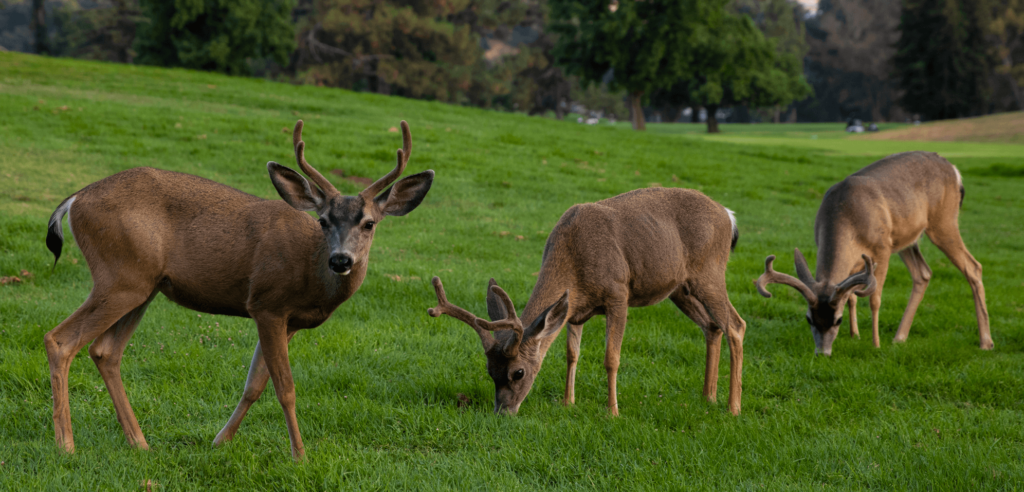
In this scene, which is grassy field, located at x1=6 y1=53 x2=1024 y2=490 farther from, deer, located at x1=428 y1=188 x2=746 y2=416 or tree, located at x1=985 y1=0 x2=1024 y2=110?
tree, located at x1=985 y1=0 x2=1024 y2=110

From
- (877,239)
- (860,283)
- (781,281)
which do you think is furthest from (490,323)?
(877,239)

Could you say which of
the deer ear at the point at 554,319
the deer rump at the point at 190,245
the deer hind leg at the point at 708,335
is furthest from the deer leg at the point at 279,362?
Answer: the deer hind leg at the point at 708,335

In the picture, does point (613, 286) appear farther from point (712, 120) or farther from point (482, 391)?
point (712, 120)

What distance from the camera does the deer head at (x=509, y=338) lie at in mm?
5156

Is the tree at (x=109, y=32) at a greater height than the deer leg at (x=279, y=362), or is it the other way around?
the tree at (x=109, y=32)

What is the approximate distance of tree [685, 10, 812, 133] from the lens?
47.5 meters

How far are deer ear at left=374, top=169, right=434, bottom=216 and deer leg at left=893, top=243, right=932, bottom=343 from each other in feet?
19.8

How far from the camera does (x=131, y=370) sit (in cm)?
591

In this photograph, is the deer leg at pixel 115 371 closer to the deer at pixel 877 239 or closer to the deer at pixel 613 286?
the deer at pixel 613 286

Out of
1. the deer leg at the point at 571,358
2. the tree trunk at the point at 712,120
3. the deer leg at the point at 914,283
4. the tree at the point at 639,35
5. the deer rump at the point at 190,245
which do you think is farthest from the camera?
the tree trunk at the point at 712,120

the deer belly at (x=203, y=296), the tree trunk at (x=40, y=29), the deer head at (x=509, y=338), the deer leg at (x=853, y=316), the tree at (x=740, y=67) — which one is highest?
the tree trunk at (x=40, y=29)

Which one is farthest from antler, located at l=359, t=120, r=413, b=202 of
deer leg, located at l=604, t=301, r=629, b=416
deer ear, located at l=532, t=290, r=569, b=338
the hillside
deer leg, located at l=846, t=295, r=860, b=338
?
the hillside

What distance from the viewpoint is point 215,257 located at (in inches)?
179

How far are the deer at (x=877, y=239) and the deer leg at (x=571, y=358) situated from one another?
2.37m
